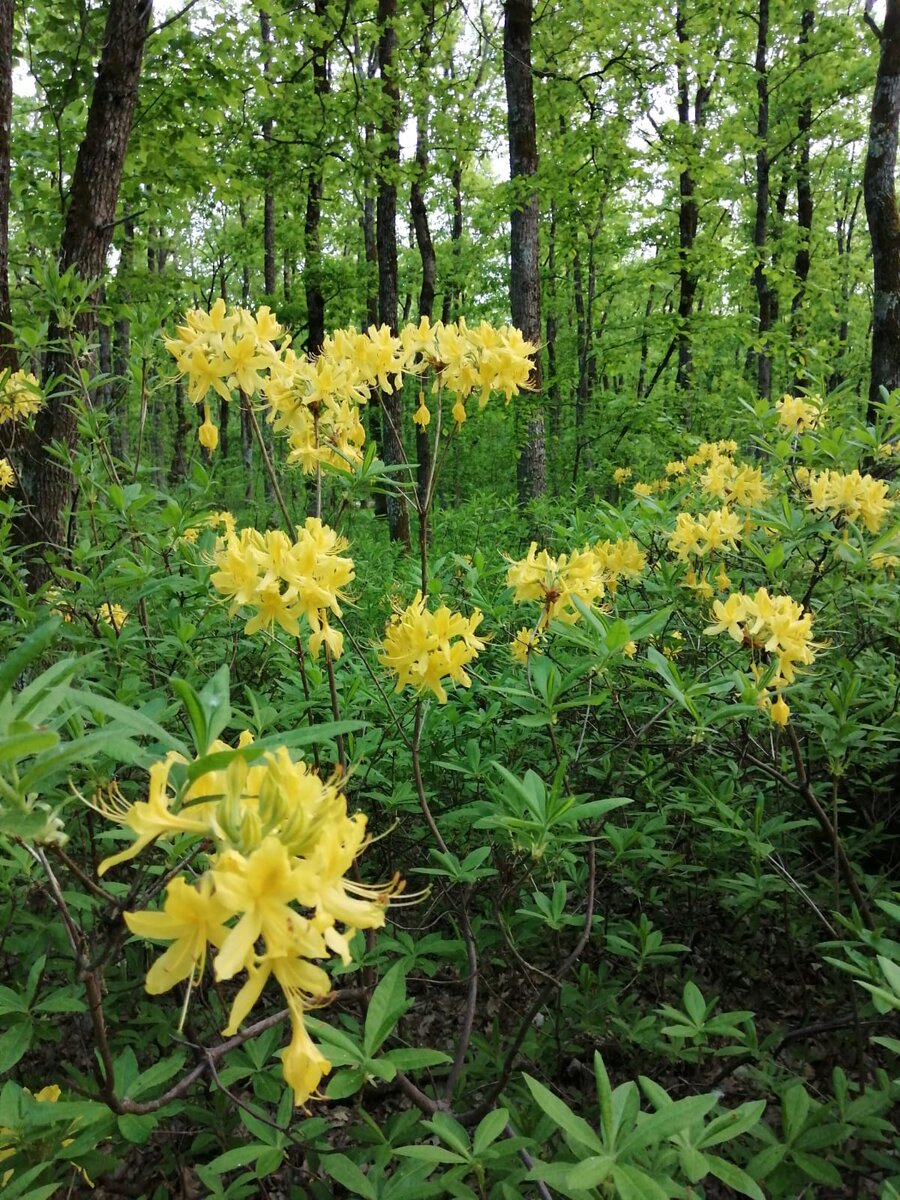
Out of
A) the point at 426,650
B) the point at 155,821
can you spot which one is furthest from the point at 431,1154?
the point at 426,650

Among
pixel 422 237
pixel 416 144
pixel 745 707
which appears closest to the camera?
pixel 745 707

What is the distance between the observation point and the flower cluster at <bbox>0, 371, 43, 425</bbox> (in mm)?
2762

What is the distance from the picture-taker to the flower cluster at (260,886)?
2.36ft

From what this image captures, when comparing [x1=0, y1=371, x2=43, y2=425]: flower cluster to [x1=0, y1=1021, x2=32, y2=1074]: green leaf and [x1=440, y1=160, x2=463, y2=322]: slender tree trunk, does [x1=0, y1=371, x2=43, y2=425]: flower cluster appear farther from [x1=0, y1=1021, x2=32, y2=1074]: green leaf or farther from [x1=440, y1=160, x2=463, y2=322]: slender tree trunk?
[x1=440, y1=160, x2=463, y2=322]: slender tree trunk

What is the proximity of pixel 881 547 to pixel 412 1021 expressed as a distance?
6.58 feet

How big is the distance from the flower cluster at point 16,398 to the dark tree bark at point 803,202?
7.36 metres

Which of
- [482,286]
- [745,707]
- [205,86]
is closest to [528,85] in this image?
[205,86]

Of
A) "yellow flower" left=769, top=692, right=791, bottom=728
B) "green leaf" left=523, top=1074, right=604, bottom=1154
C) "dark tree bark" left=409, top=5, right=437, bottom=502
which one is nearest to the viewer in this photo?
"green leaf" left=523, top=1074, right=604, bottom=1154

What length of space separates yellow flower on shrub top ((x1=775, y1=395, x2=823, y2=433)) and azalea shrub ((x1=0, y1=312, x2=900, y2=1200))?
0.34m

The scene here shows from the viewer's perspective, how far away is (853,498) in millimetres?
2203

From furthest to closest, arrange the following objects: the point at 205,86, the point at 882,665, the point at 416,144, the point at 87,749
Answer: the point at 416,144
the point at 205,86
the point at 882,665
the point at 87,749

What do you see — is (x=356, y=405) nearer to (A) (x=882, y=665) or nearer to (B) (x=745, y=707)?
(B) (x=745, y=707)

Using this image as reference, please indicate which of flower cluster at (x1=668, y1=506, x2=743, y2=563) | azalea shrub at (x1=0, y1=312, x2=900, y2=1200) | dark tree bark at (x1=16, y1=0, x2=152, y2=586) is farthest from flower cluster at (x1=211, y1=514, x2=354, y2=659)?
dark tree bark at (x1=16, y1=0, x2=152, y2=586)

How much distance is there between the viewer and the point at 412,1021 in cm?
229
